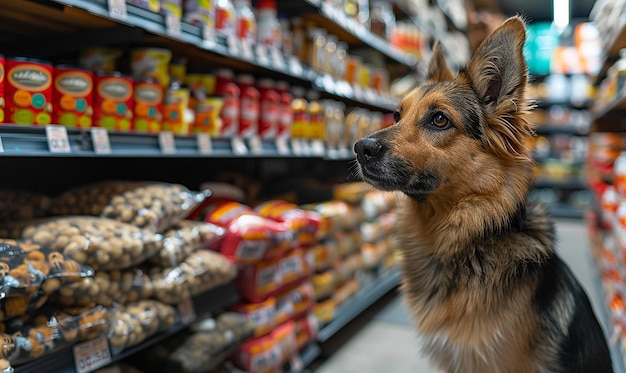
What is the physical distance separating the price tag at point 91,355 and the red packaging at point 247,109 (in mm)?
1080

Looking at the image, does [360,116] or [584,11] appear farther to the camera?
[584,11]

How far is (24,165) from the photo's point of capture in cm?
190

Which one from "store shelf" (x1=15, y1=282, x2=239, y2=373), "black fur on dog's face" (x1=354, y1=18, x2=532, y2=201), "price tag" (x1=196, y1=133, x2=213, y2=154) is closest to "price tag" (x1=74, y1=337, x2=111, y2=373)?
"store shelf" (x1=15, y1=282, x2=239, y2=373)

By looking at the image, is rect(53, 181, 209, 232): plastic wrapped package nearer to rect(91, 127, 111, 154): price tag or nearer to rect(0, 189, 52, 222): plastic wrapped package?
rect(0, 189, 52, 222): plastic wrapped package

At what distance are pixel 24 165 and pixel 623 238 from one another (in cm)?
237

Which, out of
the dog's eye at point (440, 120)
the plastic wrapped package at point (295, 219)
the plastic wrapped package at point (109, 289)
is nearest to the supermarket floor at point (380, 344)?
the plastic wrapped package at point (295, 219)

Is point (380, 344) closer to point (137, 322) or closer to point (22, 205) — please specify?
point (137, 322)

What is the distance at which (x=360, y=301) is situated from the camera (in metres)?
3.40

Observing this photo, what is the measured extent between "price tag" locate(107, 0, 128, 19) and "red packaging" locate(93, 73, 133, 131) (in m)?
0.19

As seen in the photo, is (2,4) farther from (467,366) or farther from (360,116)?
(360,116)

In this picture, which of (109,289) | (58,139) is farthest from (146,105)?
(109,289)

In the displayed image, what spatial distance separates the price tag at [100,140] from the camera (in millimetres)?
1421

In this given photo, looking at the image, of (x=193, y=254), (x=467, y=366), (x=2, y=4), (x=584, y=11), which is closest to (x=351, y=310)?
(x=193, y=254)

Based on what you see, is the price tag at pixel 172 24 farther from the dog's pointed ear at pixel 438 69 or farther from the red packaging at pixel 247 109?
the dog's pointed ear at pixel 438 69
